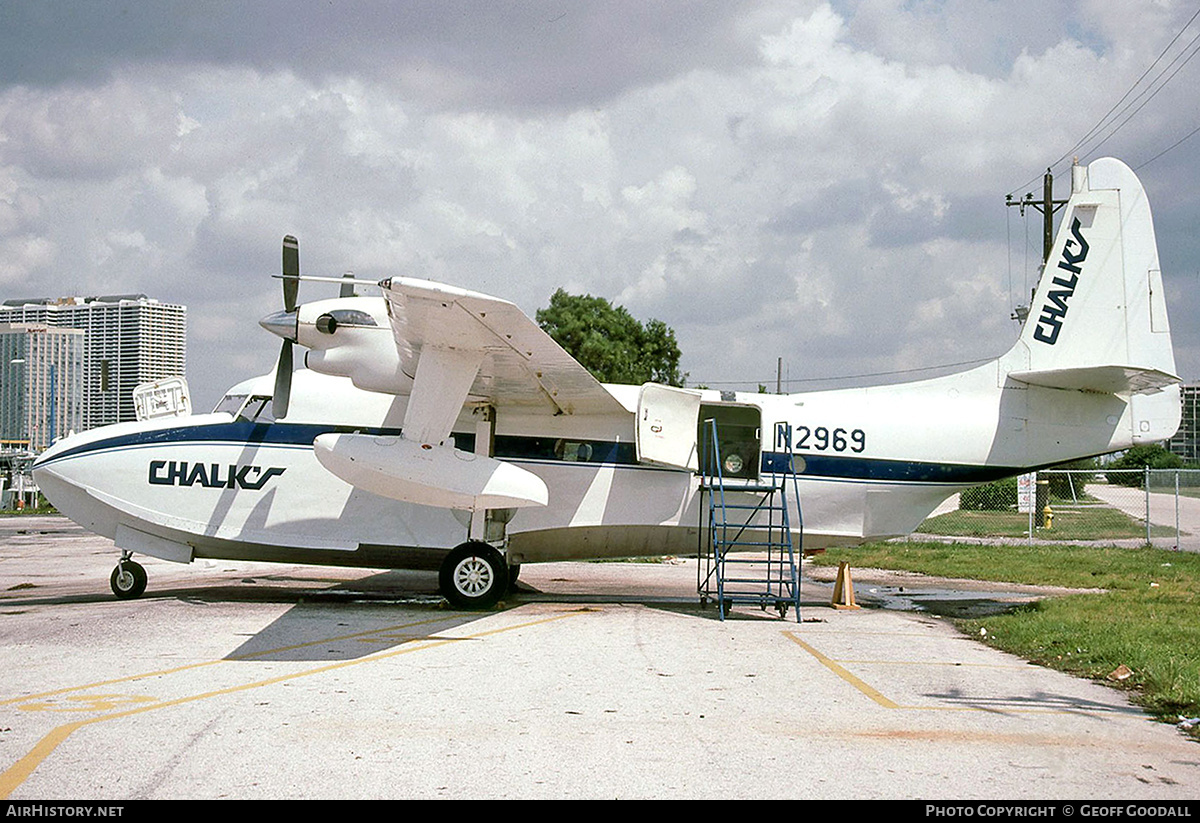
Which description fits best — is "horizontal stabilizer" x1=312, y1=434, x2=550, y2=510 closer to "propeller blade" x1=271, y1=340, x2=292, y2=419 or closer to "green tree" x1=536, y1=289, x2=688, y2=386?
"propeller blade" x1=271, y1=340, x2=292, y2=419

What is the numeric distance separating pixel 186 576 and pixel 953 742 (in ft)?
52.5

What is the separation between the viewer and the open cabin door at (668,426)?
551 inches

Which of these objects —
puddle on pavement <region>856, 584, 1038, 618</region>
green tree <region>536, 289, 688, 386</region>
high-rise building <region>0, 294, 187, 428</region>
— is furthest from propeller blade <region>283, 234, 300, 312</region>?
high-rise building <region>0, 294, 187, 428</region>

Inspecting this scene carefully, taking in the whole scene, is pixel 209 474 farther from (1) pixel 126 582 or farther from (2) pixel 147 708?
(2) pixel 147 708

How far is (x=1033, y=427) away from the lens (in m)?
14.3

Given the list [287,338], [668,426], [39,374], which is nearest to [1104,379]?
[668,426]

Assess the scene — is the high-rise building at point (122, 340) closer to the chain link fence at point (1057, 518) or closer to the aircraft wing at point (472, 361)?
the chain link fence at point (1057, 518)

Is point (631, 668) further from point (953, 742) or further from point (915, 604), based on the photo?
point (915, 604)

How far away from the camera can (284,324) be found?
13.2 meters

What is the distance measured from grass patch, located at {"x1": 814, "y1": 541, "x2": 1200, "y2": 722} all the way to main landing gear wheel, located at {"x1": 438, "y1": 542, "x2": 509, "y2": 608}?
5911 millimetres

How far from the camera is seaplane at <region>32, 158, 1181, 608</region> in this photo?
46.5 feet

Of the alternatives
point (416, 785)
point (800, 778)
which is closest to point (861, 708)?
point (800, 778)

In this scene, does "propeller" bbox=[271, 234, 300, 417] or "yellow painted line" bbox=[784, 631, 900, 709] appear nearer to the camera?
"yellow painted line" bbox=[784, 631, 900, 709]

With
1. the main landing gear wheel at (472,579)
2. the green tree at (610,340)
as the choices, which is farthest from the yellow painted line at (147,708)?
the green tree at (610,340)
